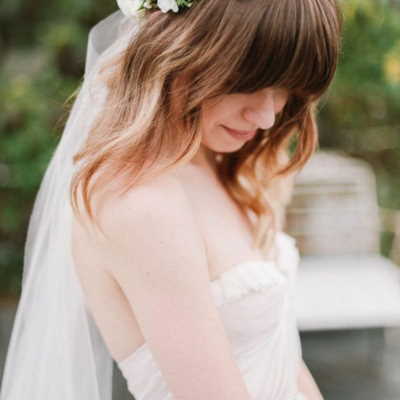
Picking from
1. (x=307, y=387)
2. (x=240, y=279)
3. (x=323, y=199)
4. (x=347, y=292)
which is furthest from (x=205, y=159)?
(x=323, y=199)

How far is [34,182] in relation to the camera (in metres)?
4.34

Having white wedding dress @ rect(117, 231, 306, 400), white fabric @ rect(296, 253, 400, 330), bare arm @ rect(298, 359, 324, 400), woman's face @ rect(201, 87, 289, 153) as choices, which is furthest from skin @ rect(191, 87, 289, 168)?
white fabric @ rect(296, 253, 400, 330)

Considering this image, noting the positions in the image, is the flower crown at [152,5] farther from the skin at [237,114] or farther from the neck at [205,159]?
the neck at [205,159]

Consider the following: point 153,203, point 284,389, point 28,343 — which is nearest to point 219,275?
point 153,203

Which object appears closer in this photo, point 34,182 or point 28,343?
point 28,343

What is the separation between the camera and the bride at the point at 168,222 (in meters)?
1.16

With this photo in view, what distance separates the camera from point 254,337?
1.45 metres

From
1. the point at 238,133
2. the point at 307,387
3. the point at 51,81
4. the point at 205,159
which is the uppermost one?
the point at 238,133

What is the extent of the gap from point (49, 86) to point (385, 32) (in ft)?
8.08

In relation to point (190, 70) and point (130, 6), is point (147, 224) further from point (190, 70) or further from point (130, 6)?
point (130, 6)

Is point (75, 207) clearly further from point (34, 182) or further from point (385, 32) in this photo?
point (385, 32)

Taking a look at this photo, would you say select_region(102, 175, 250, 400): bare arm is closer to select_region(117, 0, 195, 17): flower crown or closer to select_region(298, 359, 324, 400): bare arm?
select_region(117, 0, 195, 17): flower crown

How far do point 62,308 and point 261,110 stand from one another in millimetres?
699

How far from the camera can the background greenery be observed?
421 cm
